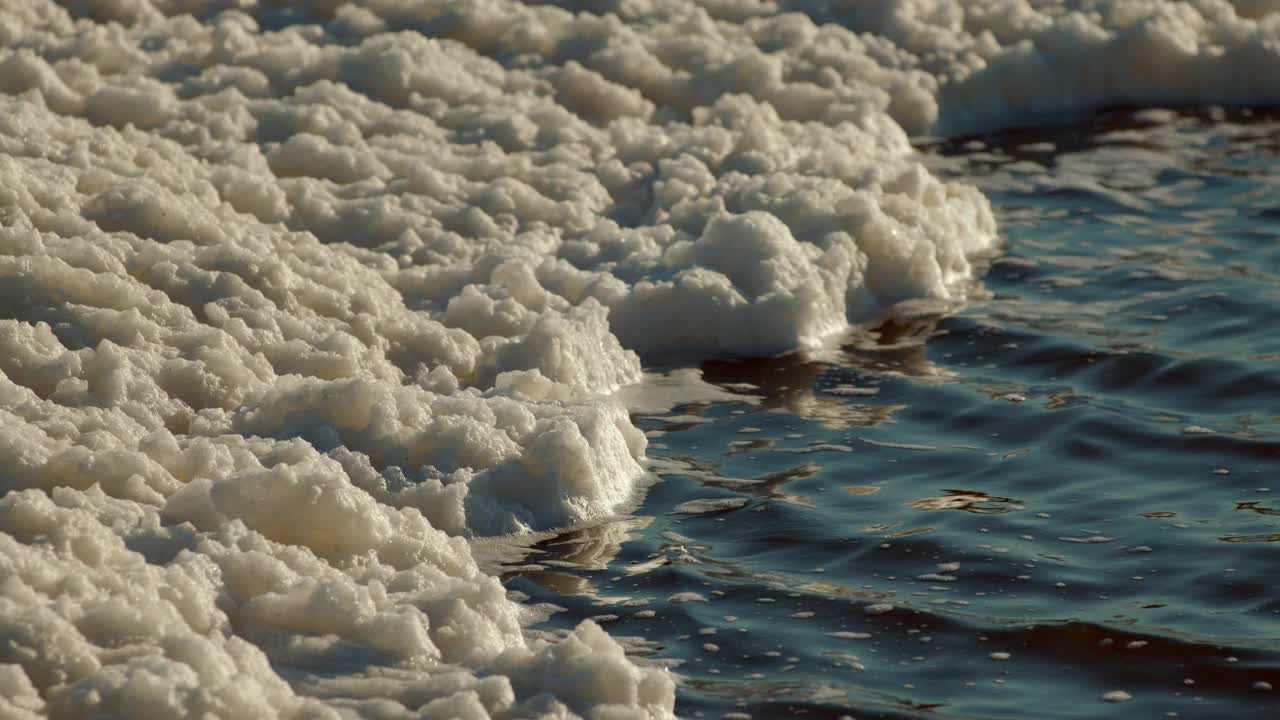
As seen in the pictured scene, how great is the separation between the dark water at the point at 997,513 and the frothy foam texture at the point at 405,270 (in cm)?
27

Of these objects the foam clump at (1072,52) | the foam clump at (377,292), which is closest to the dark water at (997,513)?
the foam clump at (377,292)

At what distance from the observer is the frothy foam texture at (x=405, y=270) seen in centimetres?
347

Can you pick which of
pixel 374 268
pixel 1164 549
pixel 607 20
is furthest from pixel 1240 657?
pixel 607 20

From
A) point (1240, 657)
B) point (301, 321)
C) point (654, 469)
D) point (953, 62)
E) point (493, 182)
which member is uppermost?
point (953, 62)

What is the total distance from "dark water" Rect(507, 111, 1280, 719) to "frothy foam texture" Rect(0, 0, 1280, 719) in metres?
0.27

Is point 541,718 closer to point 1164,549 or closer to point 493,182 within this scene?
point 1164,549

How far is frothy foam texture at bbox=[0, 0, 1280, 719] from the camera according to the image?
347cm

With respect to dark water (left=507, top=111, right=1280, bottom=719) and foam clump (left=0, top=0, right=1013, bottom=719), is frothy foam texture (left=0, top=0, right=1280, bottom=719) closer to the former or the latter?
foam clump (left=0, top=0, right=1013, bottom=719)

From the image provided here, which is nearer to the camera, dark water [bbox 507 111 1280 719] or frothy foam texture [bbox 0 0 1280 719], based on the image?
frothy foam texture [bbox 0 0 1280 719]

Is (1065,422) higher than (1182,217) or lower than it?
lower

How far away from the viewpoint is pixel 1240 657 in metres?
3.62

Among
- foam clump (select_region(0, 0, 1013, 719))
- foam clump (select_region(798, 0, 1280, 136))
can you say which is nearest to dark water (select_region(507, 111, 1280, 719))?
foam clump (select_region(0, 0, 1013, 719))

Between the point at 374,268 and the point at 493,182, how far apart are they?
0.75m

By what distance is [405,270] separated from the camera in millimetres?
5648
